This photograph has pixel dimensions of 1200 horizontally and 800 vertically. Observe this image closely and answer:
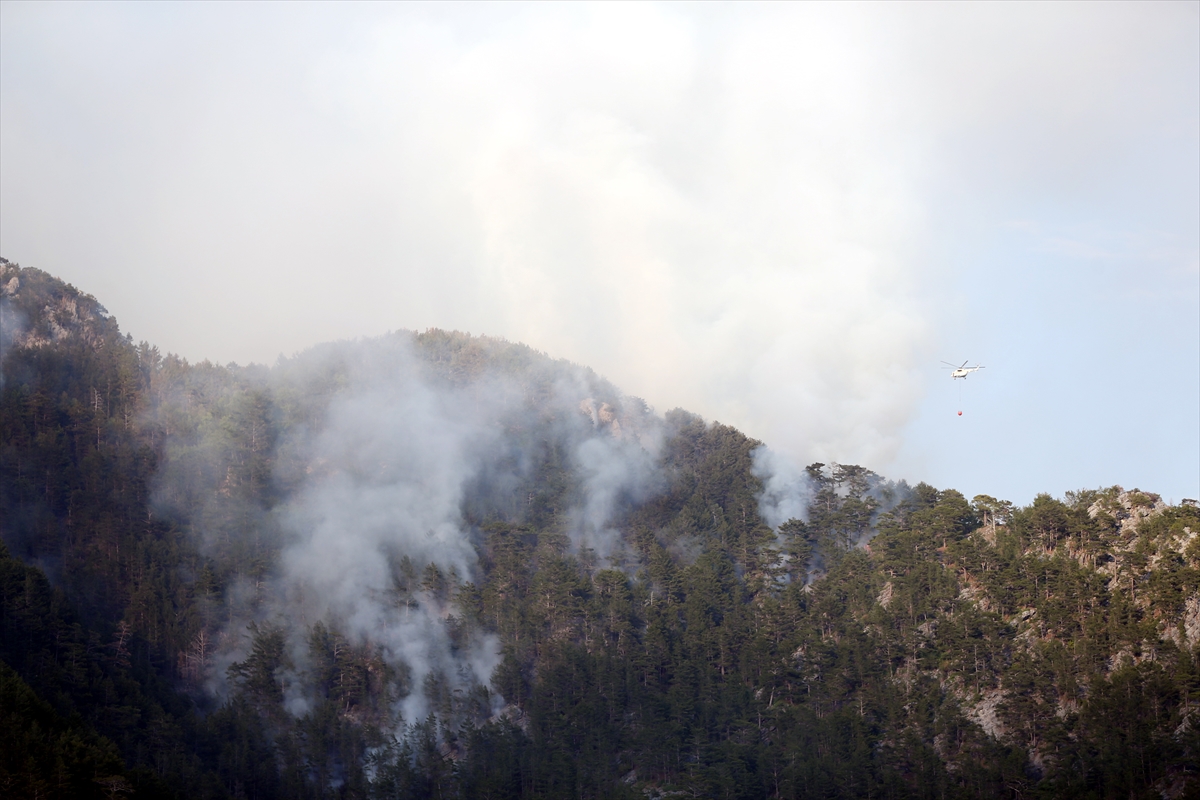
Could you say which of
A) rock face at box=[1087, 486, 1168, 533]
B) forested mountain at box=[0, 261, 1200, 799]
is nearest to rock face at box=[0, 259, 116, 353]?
forested mountain at box=[0, 261, 1200, 799]

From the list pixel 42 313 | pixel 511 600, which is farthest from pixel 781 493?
pixel 42 313

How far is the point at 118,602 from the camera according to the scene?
137 metres

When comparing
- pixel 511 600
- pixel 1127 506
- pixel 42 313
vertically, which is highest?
pixel 42 313

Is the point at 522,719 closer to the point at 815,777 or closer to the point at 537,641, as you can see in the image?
the point at 537,641

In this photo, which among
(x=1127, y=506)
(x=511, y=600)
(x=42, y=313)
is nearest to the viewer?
(x=1127, y=506)

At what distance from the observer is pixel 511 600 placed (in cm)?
14050

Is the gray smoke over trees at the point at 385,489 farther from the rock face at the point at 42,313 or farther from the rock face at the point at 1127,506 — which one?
the rock face at the point at 1127,506

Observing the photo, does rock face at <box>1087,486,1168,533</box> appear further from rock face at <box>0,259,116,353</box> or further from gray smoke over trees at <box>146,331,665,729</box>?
rock face at <box>0,259,116,353</box>

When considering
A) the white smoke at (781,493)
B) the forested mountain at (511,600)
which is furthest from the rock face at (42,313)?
the white smoke at (781,493)

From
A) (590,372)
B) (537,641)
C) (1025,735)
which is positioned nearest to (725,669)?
(537,641)

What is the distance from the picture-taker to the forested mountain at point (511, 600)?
104 meters

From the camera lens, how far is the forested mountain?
340 ft

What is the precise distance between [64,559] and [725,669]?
249 feet

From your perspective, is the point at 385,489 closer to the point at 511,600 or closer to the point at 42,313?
the point at 511,600
